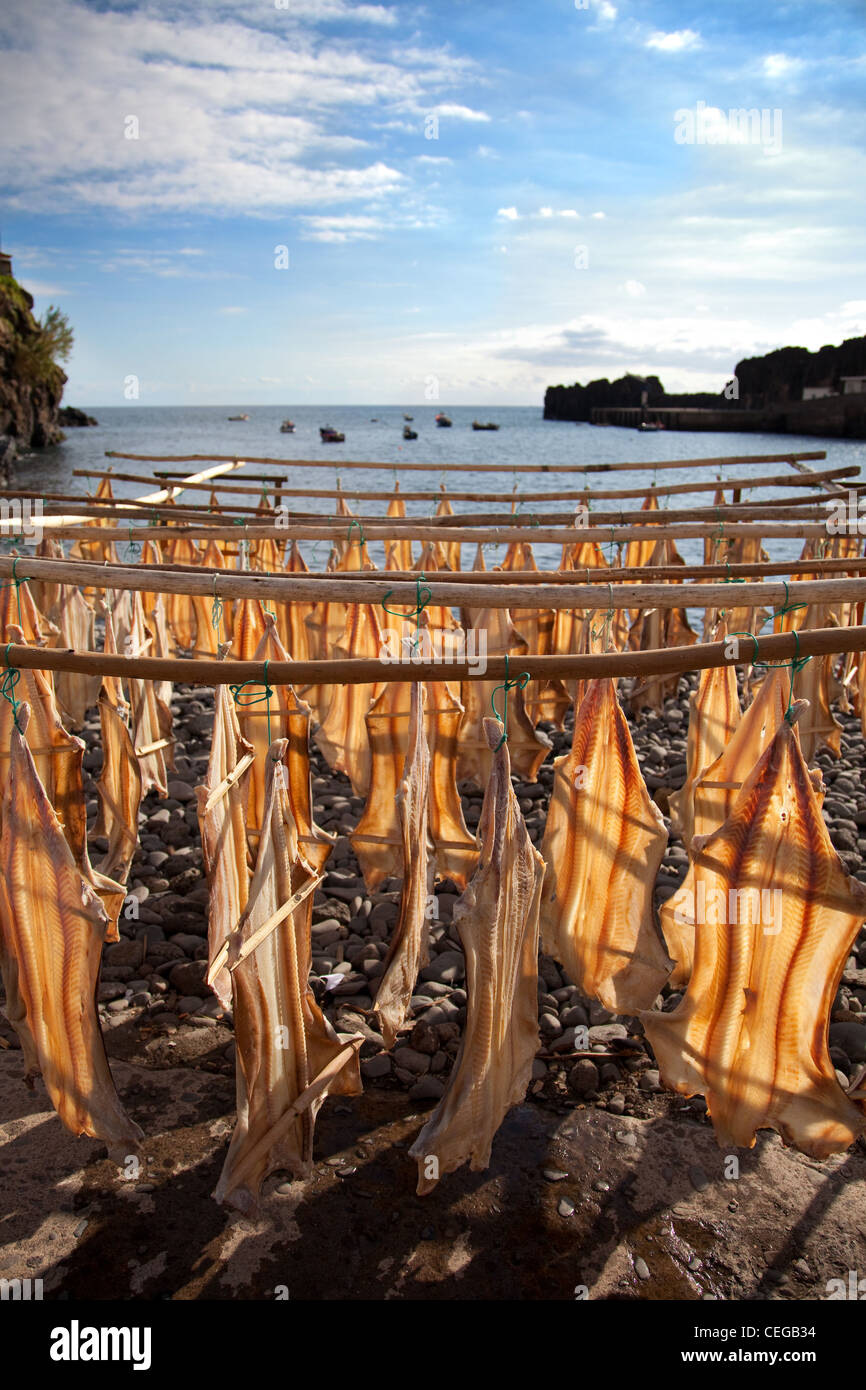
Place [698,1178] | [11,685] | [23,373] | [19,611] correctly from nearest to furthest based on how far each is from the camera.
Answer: [11,685] → [698,1178] → [19,611] → [23,373]

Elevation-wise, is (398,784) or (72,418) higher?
(72,418)

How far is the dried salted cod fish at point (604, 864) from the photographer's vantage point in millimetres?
3355

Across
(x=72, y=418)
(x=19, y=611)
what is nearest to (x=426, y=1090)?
(x=19, y=611)

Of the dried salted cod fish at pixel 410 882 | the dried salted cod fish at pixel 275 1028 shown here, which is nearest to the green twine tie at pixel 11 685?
the dried salted cod fish at pixel 275 1028

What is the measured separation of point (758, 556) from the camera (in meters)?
9.03

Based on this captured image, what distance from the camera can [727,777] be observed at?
3.59 m

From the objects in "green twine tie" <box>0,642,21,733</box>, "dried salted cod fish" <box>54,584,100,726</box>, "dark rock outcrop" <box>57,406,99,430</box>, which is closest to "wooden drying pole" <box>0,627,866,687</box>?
"green twine tie" <box>0,642,21,733</box>

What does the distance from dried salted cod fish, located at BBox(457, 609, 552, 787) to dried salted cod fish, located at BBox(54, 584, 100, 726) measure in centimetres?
280

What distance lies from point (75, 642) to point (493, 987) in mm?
5436

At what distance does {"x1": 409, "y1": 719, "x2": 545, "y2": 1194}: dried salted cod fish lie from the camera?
2.76 meters

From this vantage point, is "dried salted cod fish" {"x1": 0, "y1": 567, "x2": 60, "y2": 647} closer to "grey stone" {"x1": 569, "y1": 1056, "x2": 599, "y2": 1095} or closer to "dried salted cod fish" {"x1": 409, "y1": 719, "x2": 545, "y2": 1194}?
"dried salted cod fish" {"x1": 409, "y1": 719, "x2": 545, "y2": 1194}

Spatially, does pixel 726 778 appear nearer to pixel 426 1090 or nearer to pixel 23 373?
pixel 426 1090
